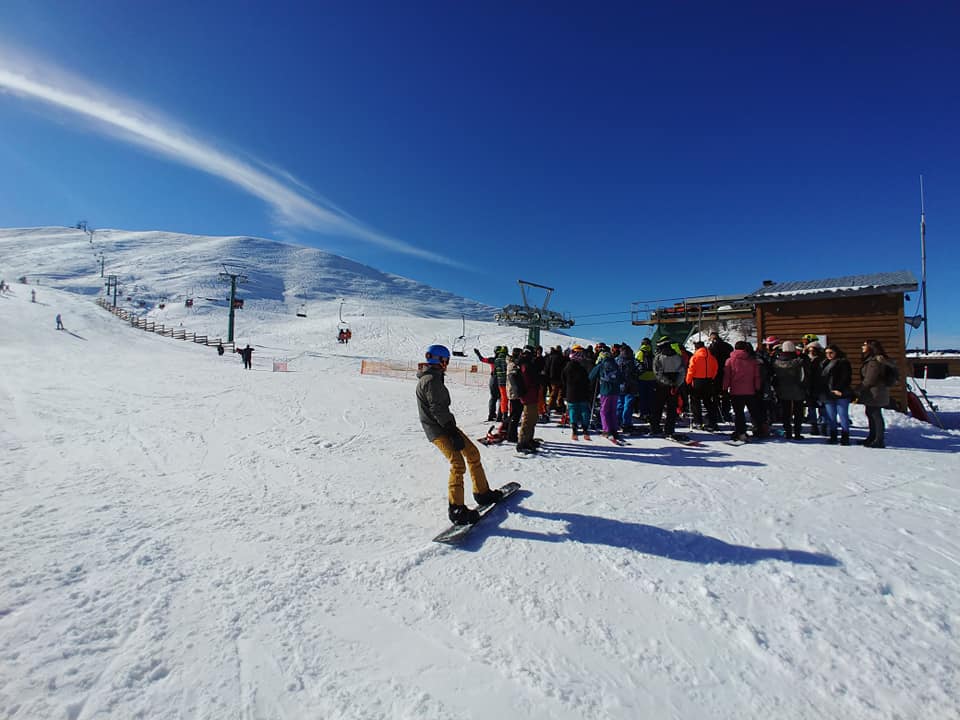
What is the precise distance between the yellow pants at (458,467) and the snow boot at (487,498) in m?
0.04

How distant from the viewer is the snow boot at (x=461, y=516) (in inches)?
165

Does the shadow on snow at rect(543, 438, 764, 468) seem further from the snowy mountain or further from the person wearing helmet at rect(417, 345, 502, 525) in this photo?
the snowy mountain

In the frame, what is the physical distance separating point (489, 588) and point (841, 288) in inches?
534

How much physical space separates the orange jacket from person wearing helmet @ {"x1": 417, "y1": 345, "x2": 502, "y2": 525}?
4974mm

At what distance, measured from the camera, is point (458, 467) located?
4.30 metres

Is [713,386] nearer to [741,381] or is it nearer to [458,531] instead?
[741,381]

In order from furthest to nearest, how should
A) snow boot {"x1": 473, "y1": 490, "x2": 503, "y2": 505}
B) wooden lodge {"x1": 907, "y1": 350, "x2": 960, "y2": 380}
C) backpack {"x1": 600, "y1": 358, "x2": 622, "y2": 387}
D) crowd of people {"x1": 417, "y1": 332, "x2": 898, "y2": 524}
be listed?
wooden lodge {"x1": 907, "y1": 350, "x2": 960, "y2": 380} < backpack {"x1": 600, "y1": 358, "x2": 622, "y2": 387} < crowd of people {"x1": 417, "y1": 332, "x2": 898, "y2": 524} < snow boot {"x1": 473, "y1": 490, "x2": 503, "y2": 505}

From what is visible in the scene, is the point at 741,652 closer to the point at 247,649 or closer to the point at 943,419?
the point at 247,649

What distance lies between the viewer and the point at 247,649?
2.64 m

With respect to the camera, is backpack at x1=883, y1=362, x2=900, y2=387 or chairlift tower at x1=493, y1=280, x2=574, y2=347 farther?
chairlift tower at x1=493, y1=280, x2=574, y2=347

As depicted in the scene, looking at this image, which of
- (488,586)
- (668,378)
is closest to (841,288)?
(668,378)

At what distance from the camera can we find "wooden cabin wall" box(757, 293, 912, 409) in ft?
36.0

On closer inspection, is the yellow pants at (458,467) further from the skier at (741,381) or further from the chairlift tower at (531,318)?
the chairlift tower at (531,318)

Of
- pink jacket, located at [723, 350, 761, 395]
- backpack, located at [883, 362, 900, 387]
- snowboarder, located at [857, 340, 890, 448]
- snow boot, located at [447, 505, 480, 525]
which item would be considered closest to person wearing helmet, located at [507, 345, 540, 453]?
snow boot, located at [447, 505, 480, 525]
